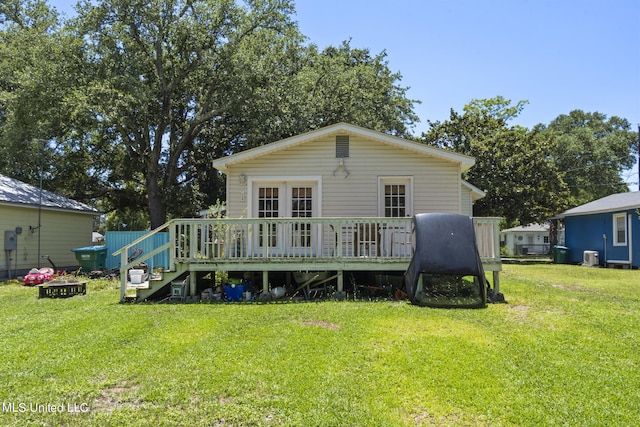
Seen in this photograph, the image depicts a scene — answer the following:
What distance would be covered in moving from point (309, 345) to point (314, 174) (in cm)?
585

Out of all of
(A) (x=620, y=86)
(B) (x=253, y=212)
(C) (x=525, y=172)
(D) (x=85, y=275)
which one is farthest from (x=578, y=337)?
(C) (x=525, y=172)

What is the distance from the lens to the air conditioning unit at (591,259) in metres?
18.0

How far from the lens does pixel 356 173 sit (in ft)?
33.6

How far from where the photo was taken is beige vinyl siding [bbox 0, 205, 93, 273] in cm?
1344

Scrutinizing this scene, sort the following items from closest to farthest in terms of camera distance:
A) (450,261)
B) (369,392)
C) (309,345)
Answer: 1. (369,392)
2. (309,345)
3. (450,261)

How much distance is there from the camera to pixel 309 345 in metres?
4.99

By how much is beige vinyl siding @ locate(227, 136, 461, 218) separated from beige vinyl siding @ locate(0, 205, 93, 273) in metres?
8.24

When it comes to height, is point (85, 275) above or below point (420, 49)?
below

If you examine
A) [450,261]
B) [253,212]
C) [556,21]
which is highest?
[556,21]

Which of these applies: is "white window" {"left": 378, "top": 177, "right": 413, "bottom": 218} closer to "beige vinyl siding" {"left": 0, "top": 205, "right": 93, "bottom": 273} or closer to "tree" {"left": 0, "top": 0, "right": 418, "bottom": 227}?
"tree" {"left": 0, "top": 0, "right": 418, "bottom": 227}

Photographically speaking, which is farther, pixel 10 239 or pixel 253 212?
pixel 10 239

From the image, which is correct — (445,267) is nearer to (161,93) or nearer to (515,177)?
(161,93)

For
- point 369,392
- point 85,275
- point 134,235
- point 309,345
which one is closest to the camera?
point 369,392

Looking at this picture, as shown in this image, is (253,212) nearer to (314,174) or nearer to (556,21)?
(314,174)
